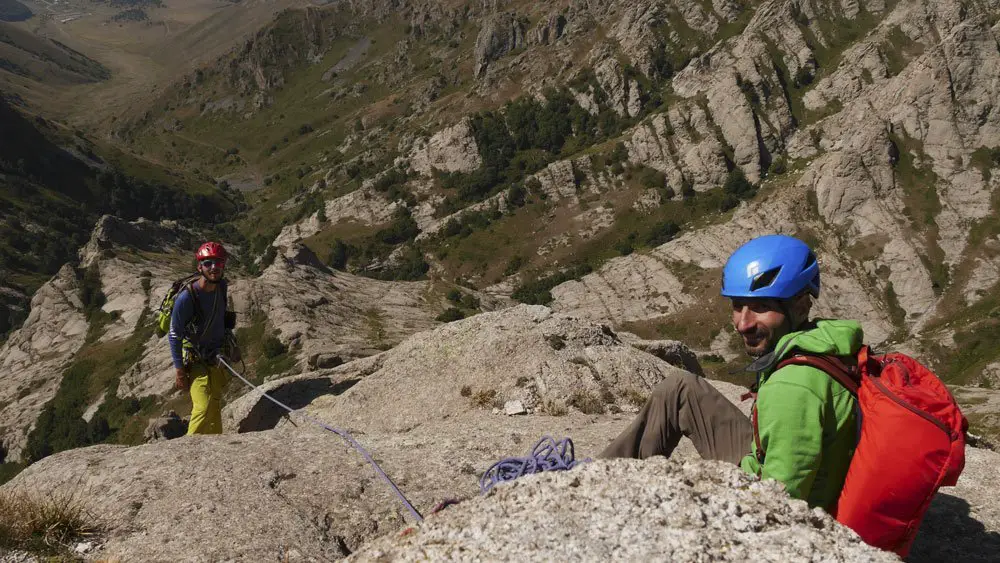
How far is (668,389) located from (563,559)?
2787 millimetres

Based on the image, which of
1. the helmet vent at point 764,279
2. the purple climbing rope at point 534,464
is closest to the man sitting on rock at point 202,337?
the purple climbing rope at point 534,464

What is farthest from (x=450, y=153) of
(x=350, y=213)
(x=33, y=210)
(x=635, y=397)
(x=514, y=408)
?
(x=514, y=408)

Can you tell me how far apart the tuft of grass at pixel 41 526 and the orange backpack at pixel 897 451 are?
9491mm

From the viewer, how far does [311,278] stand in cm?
5969

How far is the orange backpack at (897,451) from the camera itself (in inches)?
163

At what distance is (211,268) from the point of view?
13.3 meters

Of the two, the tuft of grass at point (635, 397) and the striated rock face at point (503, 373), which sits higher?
the striated rock face at point (503, 373)

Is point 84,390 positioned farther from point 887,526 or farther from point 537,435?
point 887,526

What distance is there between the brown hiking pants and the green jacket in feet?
4.37

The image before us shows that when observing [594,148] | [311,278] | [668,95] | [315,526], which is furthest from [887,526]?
[668,95]

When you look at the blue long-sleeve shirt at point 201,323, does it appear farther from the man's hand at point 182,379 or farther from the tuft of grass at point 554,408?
the tuft of grass at point 554,408

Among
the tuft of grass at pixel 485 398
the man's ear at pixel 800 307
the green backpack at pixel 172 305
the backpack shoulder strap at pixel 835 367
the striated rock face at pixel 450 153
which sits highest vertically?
the striated rock face at pixel 450 153

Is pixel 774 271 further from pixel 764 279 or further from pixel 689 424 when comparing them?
pixel 689 424

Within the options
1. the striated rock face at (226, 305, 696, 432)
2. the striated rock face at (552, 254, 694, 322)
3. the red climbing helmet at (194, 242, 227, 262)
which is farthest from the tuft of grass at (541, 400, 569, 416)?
the striated rock face at (552, 254, 694, 322)
